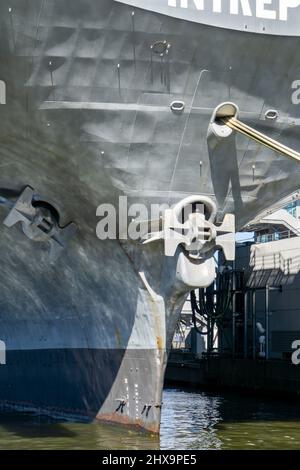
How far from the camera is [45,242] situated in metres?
13.3

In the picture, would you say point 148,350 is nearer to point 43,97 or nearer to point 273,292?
point 43,97

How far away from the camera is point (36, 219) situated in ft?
40.1

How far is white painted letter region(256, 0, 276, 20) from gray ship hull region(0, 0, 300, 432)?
0.26 m

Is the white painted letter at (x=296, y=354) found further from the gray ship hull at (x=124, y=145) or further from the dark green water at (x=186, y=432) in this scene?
the gray ship hull at (x=124, y=145)

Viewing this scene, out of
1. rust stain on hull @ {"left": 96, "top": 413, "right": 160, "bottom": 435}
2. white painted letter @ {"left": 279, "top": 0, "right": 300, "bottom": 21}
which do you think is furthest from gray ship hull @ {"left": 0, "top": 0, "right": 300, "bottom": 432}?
white painted letter @ {"left": 279, "top": 0, "right": 300, "bottom": 21}

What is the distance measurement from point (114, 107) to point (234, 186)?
2.21 m

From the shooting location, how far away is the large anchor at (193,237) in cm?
1105

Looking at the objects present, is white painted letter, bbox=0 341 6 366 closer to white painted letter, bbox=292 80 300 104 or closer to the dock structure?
the dock structure

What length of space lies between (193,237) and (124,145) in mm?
1583

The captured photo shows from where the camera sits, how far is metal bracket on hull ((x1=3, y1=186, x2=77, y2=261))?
12094mm

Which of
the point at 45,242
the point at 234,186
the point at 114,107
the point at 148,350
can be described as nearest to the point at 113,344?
the point at 148,350

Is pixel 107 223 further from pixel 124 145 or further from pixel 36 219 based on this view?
pixel 124 145

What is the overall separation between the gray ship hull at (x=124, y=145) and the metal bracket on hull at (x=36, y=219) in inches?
4.9

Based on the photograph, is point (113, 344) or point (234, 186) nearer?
point (234, 186)
